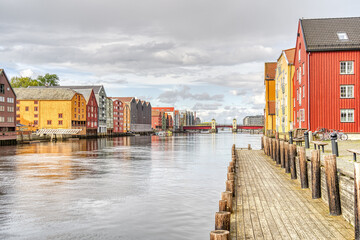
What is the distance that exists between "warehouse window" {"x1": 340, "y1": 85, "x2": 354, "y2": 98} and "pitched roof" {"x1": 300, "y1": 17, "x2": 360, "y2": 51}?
4.07 m

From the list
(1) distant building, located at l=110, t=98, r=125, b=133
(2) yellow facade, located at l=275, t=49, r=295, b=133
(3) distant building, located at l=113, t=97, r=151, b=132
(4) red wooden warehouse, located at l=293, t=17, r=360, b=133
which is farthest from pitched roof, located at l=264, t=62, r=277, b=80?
(3) distant building, located at l=113, t=97, r=151, b=132

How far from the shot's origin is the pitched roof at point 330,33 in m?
38.8

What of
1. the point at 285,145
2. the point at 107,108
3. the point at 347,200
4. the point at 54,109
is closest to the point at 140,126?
the point at 107,108

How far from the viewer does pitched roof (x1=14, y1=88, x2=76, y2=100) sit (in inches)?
4067

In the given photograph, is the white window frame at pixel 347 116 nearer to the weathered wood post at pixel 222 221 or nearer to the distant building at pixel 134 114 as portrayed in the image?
the weathered wood post at pixel 222 221

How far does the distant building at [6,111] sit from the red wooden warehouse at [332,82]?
58.9 metres

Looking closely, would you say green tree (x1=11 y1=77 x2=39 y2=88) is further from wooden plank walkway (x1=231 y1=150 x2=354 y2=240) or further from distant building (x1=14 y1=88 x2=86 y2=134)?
wooden plank walkway (x1=231 y1=150 x2=354 y2=240)

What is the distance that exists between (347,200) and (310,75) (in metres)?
30.9

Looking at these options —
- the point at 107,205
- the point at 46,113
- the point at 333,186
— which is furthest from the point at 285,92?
the point at 46,113

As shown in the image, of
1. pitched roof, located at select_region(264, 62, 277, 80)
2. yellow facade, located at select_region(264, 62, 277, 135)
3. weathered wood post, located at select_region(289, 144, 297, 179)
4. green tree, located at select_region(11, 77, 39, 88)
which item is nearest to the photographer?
weathered wood post, located at select_region(289, 144, 297, 179)

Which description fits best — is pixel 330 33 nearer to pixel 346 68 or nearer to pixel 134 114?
pixel 346 68

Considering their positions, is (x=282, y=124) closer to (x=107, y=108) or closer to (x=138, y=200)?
(x=138, y=200)

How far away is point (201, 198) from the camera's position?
19875 mm

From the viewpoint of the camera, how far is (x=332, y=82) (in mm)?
38844
